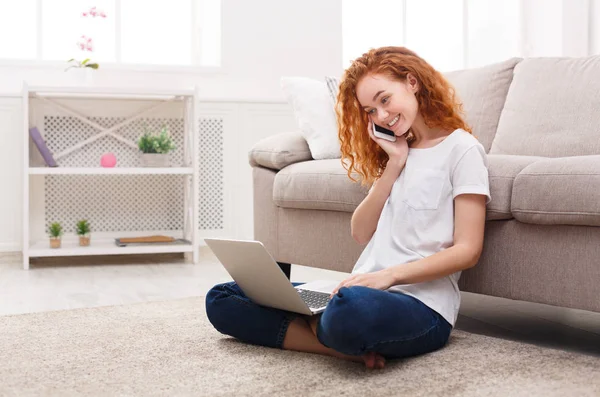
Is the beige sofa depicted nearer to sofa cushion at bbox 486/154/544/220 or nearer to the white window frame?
sofa cushion at bbox 486/154/544/220

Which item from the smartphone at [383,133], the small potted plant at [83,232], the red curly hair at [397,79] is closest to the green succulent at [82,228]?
the small potted plant at [83,232]

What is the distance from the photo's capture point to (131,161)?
13.1 feet

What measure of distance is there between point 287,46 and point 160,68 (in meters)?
0.72

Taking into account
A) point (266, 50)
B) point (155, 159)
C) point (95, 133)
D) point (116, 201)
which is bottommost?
point (116, 201)

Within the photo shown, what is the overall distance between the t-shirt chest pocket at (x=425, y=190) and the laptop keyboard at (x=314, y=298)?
285mm

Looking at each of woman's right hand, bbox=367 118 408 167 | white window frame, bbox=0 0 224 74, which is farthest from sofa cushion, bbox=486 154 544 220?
white window frame, bbox=0 0 224 74

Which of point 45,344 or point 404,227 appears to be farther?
point 45,344

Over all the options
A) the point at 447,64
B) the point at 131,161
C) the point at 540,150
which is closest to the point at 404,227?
the point at 540,150

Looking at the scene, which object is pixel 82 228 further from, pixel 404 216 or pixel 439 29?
pixel 439 29

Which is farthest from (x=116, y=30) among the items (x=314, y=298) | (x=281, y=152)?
(x=314, y=298)

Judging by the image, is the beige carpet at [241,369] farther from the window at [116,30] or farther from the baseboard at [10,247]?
the window at [116,30]

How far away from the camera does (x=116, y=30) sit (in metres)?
4.11

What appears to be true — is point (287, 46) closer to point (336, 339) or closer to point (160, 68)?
point (160, 68)

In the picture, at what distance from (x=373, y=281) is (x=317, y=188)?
857mm
